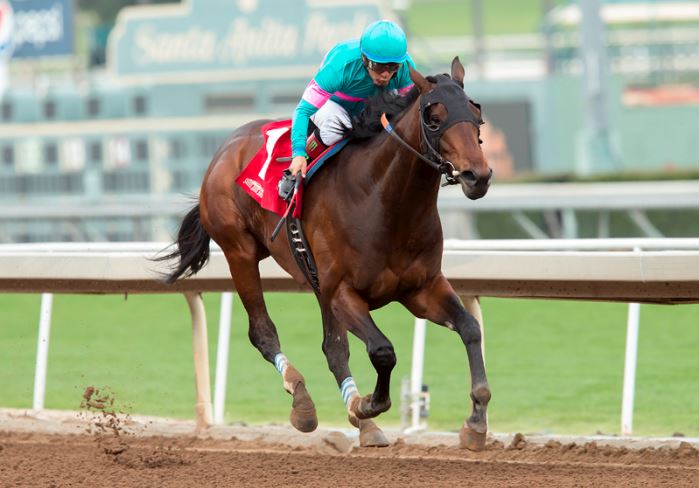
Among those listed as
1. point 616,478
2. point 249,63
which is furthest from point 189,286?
point 249,63

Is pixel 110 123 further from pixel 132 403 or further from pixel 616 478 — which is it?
pixel 616 478

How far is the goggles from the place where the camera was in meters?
5.18

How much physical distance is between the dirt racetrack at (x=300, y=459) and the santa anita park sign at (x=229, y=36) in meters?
18.3

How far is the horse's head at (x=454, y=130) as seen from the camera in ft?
14.7

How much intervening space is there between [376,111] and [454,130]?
712 mm

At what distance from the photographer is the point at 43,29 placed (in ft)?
88.1

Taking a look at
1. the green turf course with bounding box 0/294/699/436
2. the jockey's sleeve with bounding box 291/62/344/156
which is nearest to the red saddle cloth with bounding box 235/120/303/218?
the jockey's sleeve with bounding box 291/62/344/156

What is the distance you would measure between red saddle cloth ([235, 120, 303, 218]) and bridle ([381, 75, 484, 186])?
3.37 feet

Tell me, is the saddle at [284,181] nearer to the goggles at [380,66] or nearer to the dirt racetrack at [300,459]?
the goggles at [380,66]

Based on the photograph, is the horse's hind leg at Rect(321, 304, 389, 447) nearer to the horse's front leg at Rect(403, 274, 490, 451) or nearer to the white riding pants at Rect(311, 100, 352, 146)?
the horse's front leg at Rect(403, 274, 490, 451)

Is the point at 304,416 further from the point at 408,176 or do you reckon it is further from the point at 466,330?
the point at 408,176

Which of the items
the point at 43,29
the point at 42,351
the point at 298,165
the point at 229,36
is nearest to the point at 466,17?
the point at 43,29

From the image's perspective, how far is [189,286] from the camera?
21.4ft

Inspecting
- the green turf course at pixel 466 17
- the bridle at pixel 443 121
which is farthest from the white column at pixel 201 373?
the green turf course at pixel 466 17
